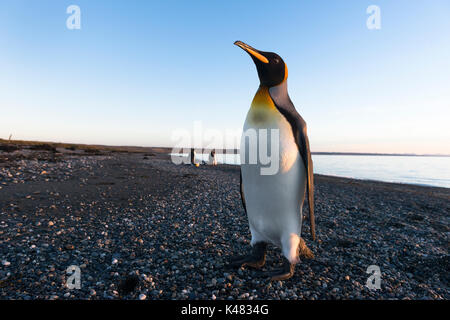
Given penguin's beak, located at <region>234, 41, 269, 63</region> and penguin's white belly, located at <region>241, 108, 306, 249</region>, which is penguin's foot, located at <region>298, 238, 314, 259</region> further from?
penguin's beak, located at <region>234, 41, 269, 63</region>

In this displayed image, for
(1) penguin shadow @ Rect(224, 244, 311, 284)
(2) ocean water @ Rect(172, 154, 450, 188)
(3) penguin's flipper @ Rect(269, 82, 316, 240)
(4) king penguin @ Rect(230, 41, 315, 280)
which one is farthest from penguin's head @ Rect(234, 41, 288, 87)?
(2) ocean water @ Rect(172, 154, 450, 188)

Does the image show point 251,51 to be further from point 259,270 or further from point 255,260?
point 259,270

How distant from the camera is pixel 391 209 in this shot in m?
8.18

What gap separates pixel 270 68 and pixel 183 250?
3.33 meters

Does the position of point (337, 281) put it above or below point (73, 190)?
below

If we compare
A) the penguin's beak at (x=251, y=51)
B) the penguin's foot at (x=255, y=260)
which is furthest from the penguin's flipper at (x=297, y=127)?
the penguin's foot at (x=255, y=260)

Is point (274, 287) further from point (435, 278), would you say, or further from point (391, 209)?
point (391, 209)

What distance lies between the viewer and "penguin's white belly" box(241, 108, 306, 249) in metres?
3.06

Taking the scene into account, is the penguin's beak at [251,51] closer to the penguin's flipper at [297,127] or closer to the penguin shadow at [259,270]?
the penguin's flipper at [297,127]

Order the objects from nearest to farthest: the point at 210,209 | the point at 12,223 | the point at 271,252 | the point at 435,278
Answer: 1. the point at 435,278
2. the point at 271,252
3. the point at 12,223
4. the point at 210,209

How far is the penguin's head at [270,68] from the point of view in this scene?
10.1 feet

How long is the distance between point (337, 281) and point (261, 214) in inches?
58.0

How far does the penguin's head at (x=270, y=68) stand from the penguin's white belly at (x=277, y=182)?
1.41 feet
